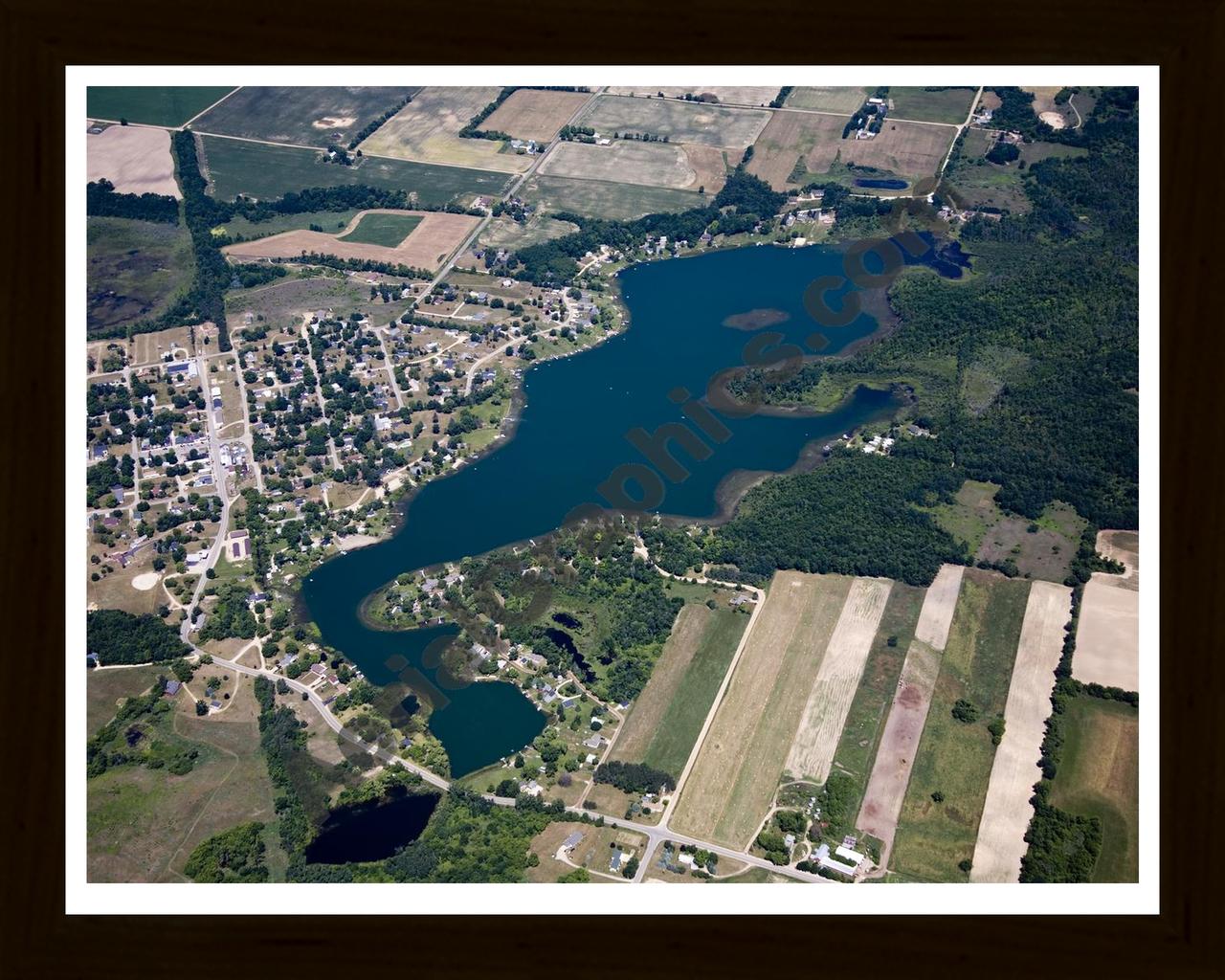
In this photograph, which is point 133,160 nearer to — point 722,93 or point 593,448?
point 722,93

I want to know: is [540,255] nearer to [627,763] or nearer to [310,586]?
[310,586]

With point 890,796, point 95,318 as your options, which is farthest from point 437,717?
point 95,318

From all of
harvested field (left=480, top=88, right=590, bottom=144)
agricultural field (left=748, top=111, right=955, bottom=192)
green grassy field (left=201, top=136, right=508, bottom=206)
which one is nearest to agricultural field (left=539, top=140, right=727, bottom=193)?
harvested field (left=480, top=88, right=590, bottom=144)

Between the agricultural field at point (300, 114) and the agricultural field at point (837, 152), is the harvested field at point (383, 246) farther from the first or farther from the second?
the agricultural field at point (837, 152)

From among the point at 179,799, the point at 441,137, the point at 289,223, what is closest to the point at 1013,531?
the point at 179,799

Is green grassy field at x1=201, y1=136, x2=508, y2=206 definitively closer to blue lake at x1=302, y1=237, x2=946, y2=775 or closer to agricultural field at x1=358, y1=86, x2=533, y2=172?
agricultural field at x1=358, y1=86, x2=533, y2=172
